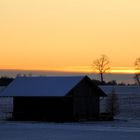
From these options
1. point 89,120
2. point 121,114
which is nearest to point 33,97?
point 89,120

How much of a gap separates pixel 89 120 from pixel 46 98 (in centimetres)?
438

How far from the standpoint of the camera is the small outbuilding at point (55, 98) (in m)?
54.3

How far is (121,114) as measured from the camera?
65062 millimetres

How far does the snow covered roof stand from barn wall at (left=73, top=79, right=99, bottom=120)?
0.94 m

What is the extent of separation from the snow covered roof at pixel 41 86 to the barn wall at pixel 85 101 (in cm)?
94

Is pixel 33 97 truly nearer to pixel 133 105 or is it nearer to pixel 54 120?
pixel 54 120

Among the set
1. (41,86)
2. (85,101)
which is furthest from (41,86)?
(85,101)

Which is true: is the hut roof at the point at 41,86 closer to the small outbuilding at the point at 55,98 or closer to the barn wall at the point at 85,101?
the small outbuilding at the point at 55,98

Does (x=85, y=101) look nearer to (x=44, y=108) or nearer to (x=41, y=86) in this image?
(x=44, y=108)

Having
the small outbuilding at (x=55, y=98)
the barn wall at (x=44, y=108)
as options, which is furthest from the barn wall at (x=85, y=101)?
the barn wall at (x=44, y=108)

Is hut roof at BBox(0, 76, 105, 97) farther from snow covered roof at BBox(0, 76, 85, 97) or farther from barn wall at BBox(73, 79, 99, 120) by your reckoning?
barn wall at BBox(73, 79, 99, 120)

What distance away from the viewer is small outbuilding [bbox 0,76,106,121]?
54281 mm

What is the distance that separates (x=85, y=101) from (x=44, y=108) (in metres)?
3.98

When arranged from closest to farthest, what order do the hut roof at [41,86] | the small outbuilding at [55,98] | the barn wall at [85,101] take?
the small outbuilding at [55,98], the hut roof at [41,86], the barn wall at [85,101]
